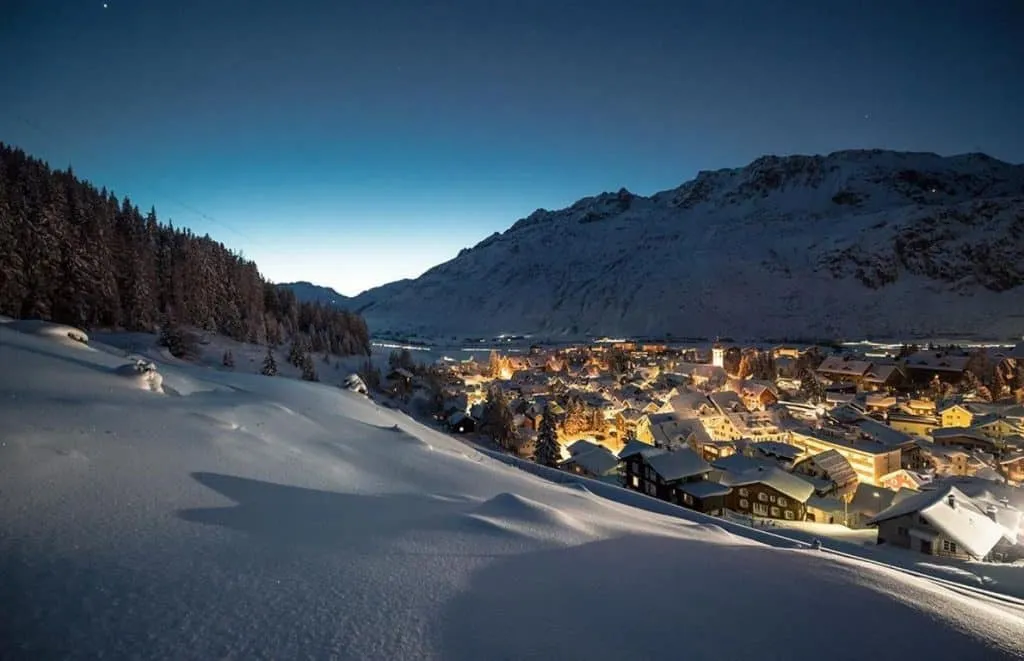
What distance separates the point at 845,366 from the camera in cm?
8062

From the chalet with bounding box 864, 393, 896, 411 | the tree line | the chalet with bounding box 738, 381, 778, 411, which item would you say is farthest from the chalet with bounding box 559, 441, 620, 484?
the tree line

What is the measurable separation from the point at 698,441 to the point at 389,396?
39.8m

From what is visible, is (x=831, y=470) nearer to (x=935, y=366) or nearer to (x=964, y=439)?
(x=964, y=439)

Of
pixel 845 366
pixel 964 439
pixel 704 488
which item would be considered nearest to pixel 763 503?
pixel 704 488

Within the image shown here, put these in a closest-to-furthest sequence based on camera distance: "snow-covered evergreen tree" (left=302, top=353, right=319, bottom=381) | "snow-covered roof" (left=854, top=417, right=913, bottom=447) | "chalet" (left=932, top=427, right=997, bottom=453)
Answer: "snow-covered roof" (left=854, top=417, right=913, bottom=447), "chalet" (left=932, top=427, right=997, bottom=453), "snow-covered evergreen tree" (left=302, top=353, right=319, bottom=381)

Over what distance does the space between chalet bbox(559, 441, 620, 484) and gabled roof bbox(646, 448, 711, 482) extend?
358cm

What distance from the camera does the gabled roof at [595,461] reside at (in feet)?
121

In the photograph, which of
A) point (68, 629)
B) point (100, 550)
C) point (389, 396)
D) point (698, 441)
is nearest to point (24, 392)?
point (100, 550)

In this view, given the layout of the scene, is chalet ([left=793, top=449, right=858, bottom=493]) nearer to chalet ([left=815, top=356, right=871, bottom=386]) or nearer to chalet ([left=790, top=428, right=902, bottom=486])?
chalet ([left=790, top=428, right=902, bottom=486])

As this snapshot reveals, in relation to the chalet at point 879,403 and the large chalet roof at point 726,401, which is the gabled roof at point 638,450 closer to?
the large chalet roof at point 726,401

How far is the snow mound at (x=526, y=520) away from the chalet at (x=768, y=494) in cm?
2916

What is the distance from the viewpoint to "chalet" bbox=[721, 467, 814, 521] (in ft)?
104

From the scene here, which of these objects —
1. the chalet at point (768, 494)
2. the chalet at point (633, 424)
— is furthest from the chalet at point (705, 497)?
the chalet at point (633, 424)

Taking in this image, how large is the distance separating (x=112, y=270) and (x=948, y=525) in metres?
75.3
